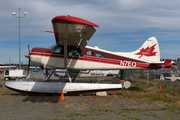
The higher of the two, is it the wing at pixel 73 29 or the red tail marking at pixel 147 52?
the wing at pixel 73 29

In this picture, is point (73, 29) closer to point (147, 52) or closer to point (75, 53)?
point (75, 53)

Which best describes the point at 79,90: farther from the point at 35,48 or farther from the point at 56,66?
the point at 35,48

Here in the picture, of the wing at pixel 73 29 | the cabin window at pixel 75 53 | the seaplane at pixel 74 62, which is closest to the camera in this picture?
the wing at pixel 73 29

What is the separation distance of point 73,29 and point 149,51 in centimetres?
610

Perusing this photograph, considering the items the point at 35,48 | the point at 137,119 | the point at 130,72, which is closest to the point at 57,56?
the point at 35,48

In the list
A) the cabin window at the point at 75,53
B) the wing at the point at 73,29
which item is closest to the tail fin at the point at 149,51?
the cabin window at the point at 75,53

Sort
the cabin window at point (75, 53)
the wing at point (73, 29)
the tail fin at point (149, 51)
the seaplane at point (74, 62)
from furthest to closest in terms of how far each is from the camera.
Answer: the tail fin at point (149, 51) → the cabin window at point (75, 53) → the seaplane at point (74, 62) → the wing at point (73, 29)

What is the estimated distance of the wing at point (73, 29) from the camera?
5.40 metres

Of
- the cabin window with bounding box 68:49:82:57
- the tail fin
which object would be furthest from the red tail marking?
the cabin window with bounding box 68:49:82:57

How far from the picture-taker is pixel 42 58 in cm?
884

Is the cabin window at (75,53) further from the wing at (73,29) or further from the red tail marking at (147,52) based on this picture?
the red tail marking at (147,52)

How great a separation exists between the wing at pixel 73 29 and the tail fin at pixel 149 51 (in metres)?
3.95

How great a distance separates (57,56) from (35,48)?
4.19 feet

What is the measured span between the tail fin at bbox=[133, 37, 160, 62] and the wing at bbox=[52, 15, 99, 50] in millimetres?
3953
